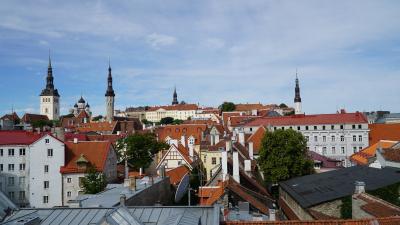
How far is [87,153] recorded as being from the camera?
134 feet

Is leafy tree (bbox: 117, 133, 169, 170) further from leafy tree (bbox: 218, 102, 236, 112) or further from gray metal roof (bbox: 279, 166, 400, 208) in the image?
leafy tree (bbox: 218, 102, 236, 112)

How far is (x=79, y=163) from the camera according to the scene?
39.3 meters

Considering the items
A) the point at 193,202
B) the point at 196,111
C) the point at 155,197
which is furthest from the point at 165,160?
the point at 196,111

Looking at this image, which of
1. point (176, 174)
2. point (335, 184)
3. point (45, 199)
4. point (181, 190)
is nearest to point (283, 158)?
point (176, 174)

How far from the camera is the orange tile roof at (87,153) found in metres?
39.4

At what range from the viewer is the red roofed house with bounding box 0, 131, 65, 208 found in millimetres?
39500

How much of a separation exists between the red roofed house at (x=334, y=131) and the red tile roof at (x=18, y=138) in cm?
3994

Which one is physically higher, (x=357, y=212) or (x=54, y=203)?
(x=357, y=212)

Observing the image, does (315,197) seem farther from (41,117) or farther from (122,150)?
(41,117)

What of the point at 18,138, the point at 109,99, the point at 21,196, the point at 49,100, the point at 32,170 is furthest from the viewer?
the point at 49,100

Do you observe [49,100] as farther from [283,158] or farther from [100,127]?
[283,158]

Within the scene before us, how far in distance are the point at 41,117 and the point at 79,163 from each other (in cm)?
11046

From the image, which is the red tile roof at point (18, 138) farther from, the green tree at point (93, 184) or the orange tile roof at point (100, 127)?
the orange tile roof at point (100, 127)

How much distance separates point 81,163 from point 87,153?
1832 millimetres
